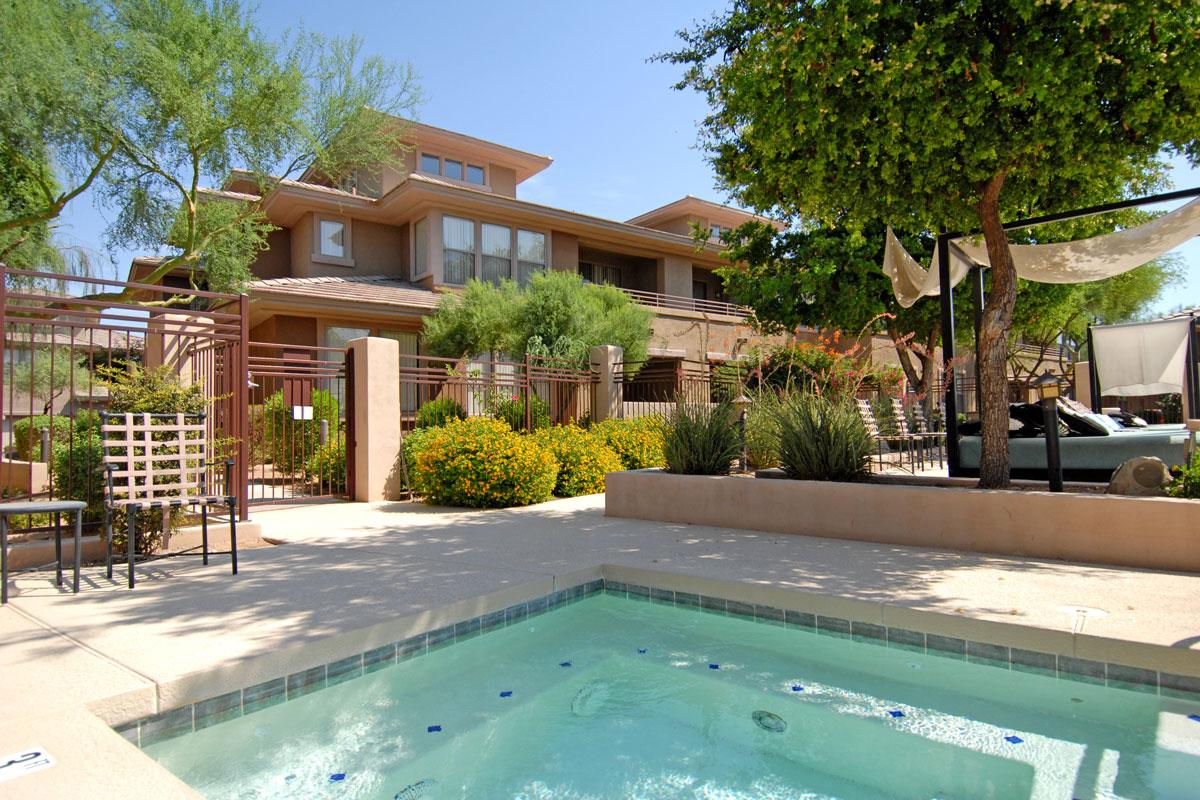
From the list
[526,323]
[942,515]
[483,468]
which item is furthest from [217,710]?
[526,323]

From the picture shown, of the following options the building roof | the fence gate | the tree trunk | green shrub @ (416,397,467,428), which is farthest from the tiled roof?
the tree trunk

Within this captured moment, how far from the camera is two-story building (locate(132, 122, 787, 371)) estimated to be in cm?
1641

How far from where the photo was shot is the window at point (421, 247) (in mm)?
17953

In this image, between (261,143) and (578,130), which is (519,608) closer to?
(578,130)

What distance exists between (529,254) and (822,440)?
564 inches

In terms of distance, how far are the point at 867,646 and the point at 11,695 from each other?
4006mm

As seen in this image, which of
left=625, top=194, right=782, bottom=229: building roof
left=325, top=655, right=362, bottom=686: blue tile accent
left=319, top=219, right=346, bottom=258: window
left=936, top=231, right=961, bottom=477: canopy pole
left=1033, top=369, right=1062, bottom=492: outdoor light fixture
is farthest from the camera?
left=625, top=194, right=782, bottom=229: building roof

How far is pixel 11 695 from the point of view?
2.78 meters

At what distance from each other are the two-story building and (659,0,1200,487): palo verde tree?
30.4 feet

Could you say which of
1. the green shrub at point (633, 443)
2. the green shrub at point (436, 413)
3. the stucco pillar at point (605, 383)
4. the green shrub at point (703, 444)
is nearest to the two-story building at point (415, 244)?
the stucco pillar at point (605, 383)

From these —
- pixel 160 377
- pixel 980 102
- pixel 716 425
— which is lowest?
pixel 716 425

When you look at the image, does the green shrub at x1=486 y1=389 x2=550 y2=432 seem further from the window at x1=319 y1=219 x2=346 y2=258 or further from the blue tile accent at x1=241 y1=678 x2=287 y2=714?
the window at x1=319 y1=219 x2=346 y2=258

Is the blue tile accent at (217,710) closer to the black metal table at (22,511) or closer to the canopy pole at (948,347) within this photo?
the black metal table at (22,511)

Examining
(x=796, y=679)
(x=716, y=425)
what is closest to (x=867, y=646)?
(x=796, y=679)
